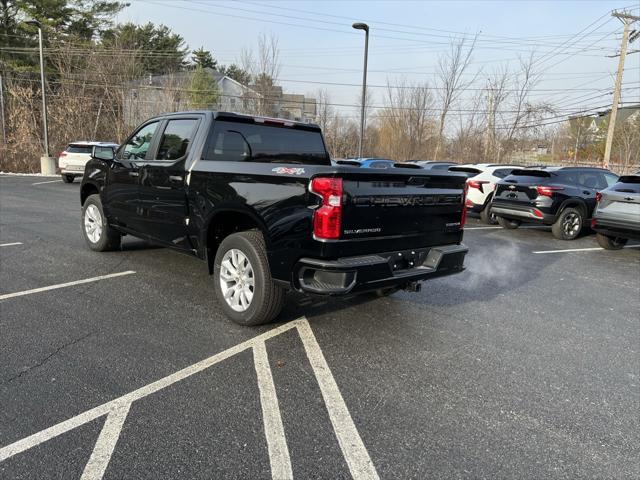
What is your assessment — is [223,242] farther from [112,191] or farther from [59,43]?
[59,43]

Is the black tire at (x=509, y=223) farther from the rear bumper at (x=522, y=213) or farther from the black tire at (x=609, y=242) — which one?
the black tire at (x=609, y=242)

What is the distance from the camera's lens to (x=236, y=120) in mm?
4969

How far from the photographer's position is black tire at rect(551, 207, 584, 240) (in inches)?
402

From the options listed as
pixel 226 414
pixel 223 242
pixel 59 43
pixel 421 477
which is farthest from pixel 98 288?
pixel 59 43

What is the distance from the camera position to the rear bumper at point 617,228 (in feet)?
26.9

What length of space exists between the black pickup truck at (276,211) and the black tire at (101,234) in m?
0.77

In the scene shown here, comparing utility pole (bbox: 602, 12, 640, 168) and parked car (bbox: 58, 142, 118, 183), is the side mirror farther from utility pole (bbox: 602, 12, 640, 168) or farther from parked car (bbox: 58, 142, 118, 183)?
utility pole (bbox: 602, 12, 640, 168)

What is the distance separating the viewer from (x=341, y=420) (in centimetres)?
293

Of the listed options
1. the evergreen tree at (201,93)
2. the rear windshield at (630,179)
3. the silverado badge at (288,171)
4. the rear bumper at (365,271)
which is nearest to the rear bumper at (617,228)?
the rear windshield at (630,179)

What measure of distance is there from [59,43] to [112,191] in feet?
118

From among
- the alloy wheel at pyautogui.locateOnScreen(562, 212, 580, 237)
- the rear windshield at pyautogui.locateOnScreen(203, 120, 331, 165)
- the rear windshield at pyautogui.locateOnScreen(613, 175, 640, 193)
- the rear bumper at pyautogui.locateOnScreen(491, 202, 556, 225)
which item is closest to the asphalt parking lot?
the rear windshield at pyautogui.locateOnScreen(203, 120, 331, 165)

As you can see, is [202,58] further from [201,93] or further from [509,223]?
[509,223]

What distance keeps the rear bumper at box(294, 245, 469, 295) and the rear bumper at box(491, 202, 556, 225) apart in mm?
6741

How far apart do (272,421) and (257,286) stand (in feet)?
4.75
